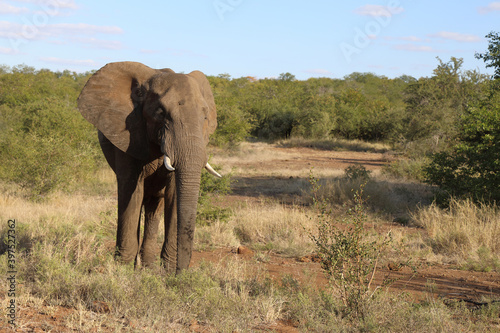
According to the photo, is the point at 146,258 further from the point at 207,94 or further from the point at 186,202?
the point at 207,94

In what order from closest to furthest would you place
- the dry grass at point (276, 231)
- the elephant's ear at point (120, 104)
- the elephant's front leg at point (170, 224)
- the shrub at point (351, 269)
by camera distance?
the shrub at point (351, 269) → the elephant's ear at point (120, 104) → the elephant's front leg at point (170, 224) → the dry grass at point (276, 231)

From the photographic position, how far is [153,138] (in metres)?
4.89

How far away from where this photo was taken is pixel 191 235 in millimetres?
4602

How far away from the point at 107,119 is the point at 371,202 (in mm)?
7866

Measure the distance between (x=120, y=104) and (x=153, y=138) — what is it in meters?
0.60

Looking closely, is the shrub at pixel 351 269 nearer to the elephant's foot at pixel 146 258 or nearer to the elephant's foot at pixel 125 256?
the elephant's foot at pixel 125 256

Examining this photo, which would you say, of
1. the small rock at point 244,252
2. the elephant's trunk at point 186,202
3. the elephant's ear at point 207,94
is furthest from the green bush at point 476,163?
the elephant's trunk at point 186,202

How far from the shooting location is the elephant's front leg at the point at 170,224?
5301 millimetres

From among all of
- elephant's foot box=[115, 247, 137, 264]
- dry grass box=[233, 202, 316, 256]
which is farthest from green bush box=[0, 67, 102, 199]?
elephant's foot box=[115, 247, 137, 264]

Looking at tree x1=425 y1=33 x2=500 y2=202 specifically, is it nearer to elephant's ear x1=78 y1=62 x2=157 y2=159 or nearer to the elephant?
the elephant

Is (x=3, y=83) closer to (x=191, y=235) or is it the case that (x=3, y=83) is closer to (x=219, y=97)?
(x=219, y=97)

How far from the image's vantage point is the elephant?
15.0 ft
